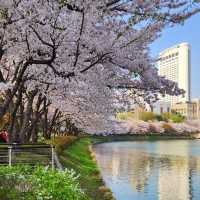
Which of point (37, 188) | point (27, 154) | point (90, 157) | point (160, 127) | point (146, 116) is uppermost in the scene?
point (146, 116)

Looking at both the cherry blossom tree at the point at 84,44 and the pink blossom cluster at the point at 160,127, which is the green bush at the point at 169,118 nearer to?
the pink blossom cluster at the point at 160,127

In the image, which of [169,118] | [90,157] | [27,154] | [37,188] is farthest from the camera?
[169,118]

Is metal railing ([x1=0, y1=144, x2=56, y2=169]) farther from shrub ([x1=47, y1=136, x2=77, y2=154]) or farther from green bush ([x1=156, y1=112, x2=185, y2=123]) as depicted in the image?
green bush ([x1=156, y1=112, x2=185, y2=123])

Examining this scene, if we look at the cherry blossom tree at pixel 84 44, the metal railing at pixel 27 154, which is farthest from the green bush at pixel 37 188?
the metal railing at pixel 27 154

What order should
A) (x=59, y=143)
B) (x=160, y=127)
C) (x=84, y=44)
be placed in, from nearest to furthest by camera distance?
(x=84, y=44)
(x=59, y=143)
(x=160, y=127)

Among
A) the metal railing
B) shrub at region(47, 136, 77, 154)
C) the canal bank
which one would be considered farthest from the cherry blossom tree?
shrub at region(47, 136, 77, 154)

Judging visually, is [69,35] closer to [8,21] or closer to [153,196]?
[8,21]

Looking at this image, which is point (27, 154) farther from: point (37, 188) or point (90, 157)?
point (90, 157)

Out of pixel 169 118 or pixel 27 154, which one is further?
pixel 169 118

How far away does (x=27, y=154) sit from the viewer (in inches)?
739

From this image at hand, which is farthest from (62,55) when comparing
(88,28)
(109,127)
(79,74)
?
(109,127)

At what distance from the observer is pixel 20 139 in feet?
75.8

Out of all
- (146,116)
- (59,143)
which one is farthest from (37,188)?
(146,116)

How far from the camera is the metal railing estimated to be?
56.9 ft
